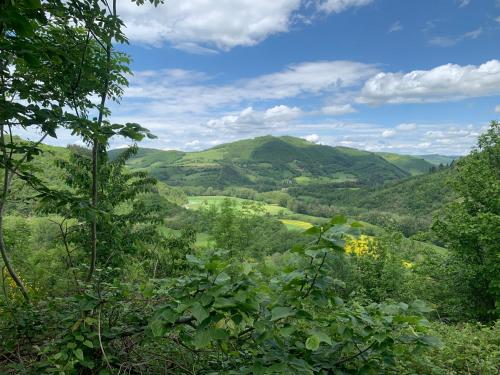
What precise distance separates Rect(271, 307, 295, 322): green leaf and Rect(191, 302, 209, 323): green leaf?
41 cm

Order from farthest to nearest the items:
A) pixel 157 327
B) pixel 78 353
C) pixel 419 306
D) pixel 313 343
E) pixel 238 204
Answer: pixel 238 204 → pixel 419 306 → pixel 78 353 → pixel 157 327 → pixel 313 343

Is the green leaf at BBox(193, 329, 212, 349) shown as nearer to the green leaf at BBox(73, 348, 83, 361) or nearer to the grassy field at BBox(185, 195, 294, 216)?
the green leaf at BBox(73, 348, 83, 361)

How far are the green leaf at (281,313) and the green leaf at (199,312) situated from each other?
410 mm

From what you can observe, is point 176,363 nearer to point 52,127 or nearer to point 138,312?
point 138,312

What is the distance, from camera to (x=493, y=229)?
19969 millimetres

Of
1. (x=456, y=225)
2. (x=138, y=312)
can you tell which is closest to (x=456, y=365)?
(x=138, y=312)

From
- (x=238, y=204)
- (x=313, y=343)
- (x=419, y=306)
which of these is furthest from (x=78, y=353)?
(x=238, y=204)

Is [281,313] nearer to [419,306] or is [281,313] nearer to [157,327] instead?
[157,327]

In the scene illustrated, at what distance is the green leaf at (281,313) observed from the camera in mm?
2006

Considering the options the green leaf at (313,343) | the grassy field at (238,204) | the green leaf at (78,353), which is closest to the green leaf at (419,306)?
the green leaf at (313,343)

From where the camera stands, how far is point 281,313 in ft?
6.68

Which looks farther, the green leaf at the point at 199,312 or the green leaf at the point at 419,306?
the green leaf at the point at 419,306

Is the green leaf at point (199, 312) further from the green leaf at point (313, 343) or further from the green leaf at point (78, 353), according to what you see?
the green leaf at point (78, 353)

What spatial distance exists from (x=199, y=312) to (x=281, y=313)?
1.61 feet
